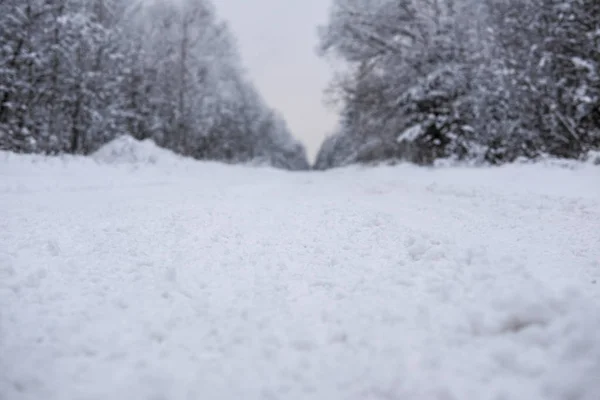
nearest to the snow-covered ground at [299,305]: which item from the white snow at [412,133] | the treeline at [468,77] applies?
the treeline at [468,77]

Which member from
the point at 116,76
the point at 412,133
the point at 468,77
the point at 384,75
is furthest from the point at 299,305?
the point at 116,76

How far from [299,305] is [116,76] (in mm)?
16605

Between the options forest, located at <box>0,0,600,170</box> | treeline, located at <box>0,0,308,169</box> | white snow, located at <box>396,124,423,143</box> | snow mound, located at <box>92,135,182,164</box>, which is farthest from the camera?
white snow, located at <box>396,124,423,143</box>

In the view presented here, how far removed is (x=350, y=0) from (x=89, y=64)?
10.4m

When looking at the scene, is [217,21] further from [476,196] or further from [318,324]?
[318,324]

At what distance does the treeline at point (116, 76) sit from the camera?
11.5 metres

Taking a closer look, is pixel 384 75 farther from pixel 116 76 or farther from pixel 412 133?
pixel 116 76

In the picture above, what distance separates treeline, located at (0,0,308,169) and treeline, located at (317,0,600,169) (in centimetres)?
876

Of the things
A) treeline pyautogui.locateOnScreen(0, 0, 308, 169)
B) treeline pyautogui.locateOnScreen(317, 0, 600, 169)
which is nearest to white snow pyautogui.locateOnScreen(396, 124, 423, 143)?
treeline pyautogui.locateOnScreen(317, 0, 600, 169)

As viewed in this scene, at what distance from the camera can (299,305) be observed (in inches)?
96.1

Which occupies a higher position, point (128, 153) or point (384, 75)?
point (384, 75)

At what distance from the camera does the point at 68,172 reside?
25.5ft

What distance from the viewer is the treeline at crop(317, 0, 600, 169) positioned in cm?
939

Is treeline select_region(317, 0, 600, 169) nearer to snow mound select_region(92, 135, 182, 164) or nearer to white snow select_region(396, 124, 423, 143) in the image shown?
white snow select_region(396, 124, 423, 143)
